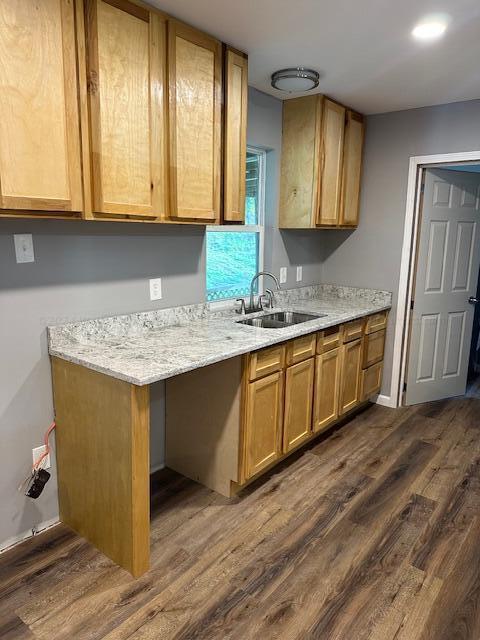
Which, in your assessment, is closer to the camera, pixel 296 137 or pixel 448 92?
pixel 448 92

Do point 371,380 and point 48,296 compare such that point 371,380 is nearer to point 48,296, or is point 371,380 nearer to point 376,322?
point 376,322

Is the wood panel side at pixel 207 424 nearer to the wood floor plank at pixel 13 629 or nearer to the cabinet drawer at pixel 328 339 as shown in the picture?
the cabinet drawer at pixel 328 339

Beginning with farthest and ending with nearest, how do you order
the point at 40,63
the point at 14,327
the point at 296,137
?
the point at 296,137 → the point at 14,327 → the point at 40,63

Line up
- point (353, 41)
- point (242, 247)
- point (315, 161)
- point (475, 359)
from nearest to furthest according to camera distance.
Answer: point (353, 41) → point (315, 161) → point (242, 247) → point (475, 359)

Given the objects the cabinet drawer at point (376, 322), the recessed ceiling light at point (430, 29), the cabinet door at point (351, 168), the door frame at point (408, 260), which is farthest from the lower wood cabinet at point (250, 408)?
→ the recessed ceiling light at point (430, 29)

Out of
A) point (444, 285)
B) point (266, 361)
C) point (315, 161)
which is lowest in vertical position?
point (266, 361)

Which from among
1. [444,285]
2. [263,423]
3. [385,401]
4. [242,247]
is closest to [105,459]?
Result: [263,423]

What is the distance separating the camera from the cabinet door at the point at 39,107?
1.51m

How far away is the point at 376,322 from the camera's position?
354 centimetres

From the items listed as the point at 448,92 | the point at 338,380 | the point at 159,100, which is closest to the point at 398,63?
the point at 448,92

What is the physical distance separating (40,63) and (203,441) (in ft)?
6.30

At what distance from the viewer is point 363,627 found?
168 centimetres

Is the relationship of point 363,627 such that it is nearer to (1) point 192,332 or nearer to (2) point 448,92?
(1) point 192,332

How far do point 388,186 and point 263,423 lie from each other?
2.25 meters
